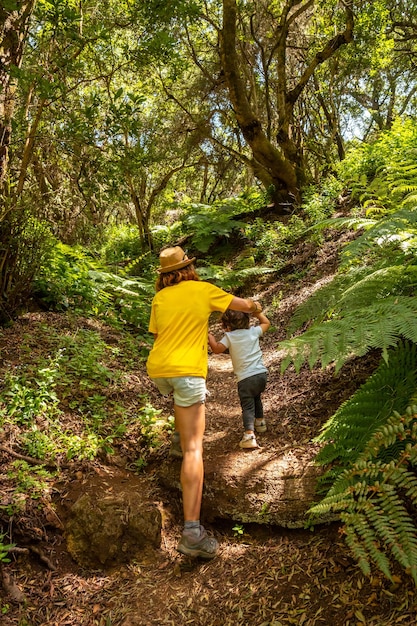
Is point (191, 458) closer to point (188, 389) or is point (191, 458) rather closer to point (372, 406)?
point (188, 389)

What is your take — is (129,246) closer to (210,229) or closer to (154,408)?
(210,229)

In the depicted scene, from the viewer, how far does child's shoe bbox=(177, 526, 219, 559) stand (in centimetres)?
312

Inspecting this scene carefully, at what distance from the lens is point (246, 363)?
419 cm

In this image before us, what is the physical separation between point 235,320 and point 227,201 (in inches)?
459

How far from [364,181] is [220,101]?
494 inches

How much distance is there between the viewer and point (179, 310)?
3391 millimetres

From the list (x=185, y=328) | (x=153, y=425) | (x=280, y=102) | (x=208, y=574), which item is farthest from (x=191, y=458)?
(x=280, y=102)

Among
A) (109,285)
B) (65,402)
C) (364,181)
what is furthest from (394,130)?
(65,402)

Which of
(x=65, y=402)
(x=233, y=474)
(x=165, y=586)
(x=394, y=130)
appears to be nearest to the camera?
(x=165, y=586)

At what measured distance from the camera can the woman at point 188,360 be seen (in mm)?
3252

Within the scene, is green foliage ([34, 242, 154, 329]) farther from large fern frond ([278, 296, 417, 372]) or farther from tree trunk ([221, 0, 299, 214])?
tree trunk ([221, 0, 299, 214])

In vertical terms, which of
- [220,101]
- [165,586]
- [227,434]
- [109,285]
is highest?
[220,101]

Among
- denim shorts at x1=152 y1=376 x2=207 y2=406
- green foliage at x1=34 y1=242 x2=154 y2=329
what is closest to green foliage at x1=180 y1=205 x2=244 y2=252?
green foliage at x1=34 y1=242 x2=154 y2=329

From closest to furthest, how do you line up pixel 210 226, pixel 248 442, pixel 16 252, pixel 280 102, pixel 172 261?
1. pixel 172 261
2. pixel 248 442
3. pixel 16 252
4. pixel 280 102
5. pixel 210 226
